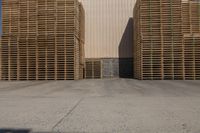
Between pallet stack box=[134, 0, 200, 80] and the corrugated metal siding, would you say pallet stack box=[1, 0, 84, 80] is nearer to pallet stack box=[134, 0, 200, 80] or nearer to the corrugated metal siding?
the corrugated metal siding

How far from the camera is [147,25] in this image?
46.9 ft

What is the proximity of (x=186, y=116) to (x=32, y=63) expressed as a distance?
12.5 m

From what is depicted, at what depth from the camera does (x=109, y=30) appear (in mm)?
17906

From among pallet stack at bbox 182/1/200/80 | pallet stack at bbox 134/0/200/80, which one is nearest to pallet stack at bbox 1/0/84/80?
pallet stack at bbox 134/0/200/80

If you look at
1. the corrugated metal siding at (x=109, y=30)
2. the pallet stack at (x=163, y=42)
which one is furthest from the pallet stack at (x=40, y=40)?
the pallet stack at (x=163, y=42)

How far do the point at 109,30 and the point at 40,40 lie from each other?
594 centimetres

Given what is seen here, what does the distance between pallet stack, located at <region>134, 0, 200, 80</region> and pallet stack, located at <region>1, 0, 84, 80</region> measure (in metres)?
4.61

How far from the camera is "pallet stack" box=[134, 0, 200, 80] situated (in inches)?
551

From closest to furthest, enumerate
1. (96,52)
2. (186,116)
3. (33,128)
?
(33,128)
(186,116)
(96,52)

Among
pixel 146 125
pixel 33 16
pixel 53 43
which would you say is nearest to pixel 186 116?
pixel 146 125

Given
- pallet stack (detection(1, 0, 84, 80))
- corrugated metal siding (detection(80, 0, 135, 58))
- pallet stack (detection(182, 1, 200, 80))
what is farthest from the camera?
corrugated metal siding (detection(80, 0, 135, 58))

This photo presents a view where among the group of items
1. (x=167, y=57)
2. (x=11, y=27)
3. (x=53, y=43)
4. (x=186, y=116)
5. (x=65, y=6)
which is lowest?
(x=186, y=116)

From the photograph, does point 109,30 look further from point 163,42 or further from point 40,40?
point 40,40

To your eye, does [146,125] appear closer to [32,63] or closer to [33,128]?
[33,128]
